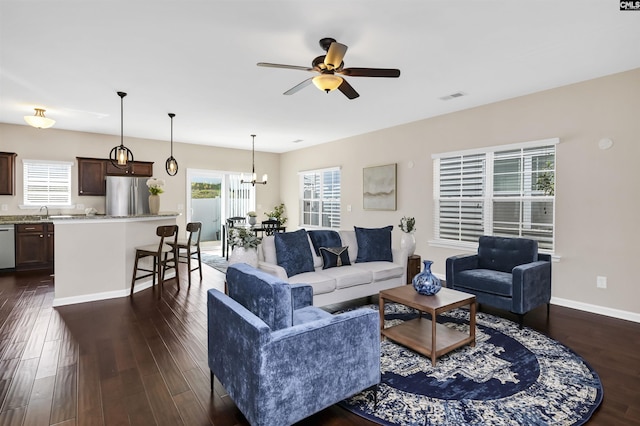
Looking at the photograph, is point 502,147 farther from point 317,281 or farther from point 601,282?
point 317,281

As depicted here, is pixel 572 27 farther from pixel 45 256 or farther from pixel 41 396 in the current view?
pixel 45 256

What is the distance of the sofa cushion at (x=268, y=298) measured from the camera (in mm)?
1837

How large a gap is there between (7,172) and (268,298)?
7021mm

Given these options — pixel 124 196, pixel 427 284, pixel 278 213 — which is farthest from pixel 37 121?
pixel 427 284

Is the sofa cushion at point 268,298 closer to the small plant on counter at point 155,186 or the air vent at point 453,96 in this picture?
the air vent at point 453,96

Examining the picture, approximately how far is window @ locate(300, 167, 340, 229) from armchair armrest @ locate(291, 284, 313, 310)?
4976mm

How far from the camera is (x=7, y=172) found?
6.05 metres

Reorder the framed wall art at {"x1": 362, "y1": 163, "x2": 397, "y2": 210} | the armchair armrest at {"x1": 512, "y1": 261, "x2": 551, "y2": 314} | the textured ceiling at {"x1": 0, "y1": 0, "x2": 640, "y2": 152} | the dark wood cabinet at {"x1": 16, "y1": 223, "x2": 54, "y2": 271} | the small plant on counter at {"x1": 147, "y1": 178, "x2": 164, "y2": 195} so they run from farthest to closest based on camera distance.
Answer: the framed wall art at {"x1": 362, "y1": 163, "x2": 397, "y2": 210}
the dark wood cabinet at {"x1": 16, "y1": 223, "x2": 54, "y2": 271}
the small plant on counter at {"x1": 147, "y1": 178, "x2": 164, "y2": 195}
the armchair armrest at {"x1": 512, "y1": 261, "x2": 551, "y2": 314}
the textured ceiling at {"x1": 0, "y1": 0, "x2": 640, "y2": 152}

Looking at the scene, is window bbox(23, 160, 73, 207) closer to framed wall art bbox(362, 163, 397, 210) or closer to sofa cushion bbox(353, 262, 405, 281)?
framed wall art bbox(362, 163, 397, 210)

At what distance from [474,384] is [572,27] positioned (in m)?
2.97

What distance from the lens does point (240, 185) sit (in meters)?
8.91

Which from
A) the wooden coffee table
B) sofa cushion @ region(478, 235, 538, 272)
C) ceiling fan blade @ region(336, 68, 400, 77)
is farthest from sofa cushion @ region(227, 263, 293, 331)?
sofa cushion @ region(478, 235, 538, 272)

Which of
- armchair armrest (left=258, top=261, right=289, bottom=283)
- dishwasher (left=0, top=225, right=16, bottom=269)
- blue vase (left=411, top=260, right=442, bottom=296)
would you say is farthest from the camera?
dishwasher (left=0, top=225, right=16, bottom=269)

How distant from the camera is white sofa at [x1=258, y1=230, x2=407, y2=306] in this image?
3.62 m
